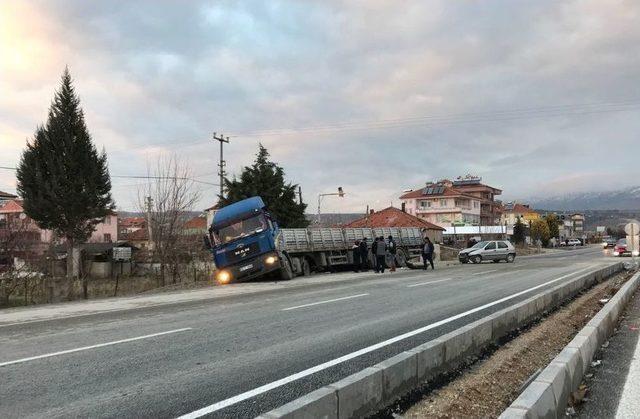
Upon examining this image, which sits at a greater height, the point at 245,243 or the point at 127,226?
the point at 127,226

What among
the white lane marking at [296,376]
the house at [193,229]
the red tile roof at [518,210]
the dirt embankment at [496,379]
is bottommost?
the dirt embankment at [496,379]

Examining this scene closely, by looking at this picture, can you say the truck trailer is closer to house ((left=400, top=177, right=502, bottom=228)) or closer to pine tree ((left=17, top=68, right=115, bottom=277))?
pine tree ((left=17, top=68, right=115, bottom=277))

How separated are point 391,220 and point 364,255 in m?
42.3

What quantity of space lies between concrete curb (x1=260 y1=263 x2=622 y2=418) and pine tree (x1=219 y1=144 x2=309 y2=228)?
34.7 metres

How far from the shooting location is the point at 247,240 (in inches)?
877

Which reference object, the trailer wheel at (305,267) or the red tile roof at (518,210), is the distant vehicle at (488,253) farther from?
the red tile roof at (518,210)

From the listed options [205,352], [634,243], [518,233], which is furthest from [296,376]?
[518,233]

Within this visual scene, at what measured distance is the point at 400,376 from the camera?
5.23 m

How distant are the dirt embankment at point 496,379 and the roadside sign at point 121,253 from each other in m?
54.1

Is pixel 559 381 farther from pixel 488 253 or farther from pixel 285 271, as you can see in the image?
pixel 488 253

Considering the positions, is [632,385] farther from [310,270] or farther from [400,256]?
[400,256]

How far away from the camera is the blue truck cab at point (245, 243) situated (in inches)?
869

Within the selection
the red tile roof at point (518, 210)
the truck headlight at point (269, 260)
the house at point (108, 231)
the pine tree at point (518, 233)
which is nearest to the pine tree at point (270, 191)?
the truck headlight at point (269, 260)

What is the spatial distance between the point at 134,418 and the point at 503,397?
3.55 m
